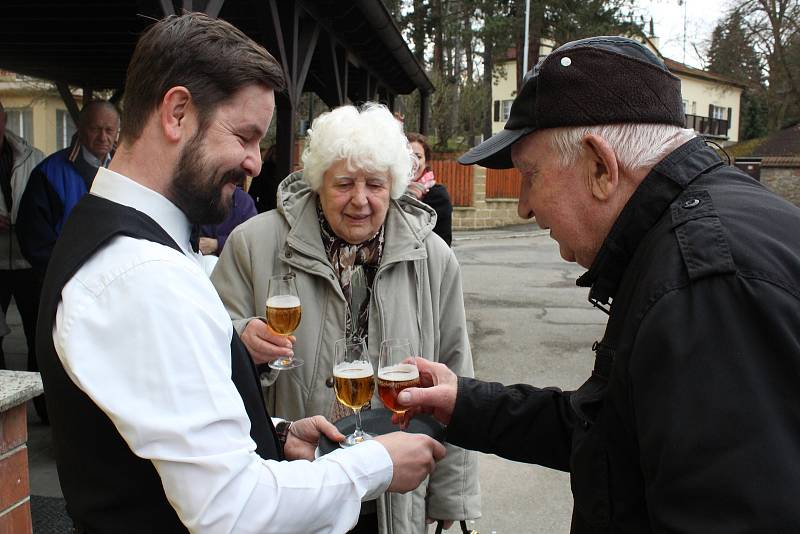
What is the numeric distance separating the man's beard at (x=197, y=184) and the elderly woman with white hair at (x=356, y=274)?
3.02 ft

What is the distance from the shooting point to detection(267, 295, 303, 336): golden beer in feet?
7.61

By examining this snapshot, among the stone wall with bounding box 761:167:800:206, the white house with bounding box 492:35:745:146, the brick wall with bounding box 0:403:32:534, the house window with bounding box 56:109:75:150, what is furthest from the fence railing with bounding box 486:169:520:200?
the brick wall with bounding box 0:403:32:534

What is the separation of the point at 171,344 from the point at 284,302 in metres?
1.15

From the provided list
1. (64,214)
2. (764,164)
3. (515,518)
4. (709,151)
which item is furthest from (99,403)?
(764,164)

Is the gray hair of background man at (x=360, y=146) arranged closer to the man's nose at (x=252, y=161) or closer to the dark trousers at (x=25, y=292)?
the man's nose at (x=252, y=161)

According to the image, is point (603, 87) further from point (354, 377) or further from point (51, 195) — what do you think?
point (51, 195)

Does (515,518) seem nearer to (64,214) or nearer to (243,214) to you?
(243,214)

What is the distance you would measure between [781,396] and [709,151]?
556mm

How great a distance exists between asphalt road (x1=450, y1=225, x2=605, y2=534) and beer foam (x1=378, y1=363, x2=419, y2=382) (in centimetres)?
201

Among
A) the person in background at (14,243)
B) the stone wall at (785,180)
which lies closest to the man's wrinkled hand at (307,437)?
the person in background at (14,243)

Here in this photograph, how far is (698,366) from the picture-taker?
3.43 ft

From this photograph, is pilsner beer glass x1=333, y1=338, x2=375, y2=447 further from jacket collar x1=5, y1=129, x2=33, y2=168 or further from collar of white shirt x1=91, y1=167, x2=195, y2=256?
jacket collar x1=5, y1=129, x2=33, y2=168

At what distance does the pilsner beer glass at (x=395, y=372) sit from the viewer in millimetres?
2092

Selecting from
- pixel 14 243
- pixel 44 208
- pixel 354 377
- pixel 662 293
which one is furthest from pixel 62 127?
pixel 662 293
